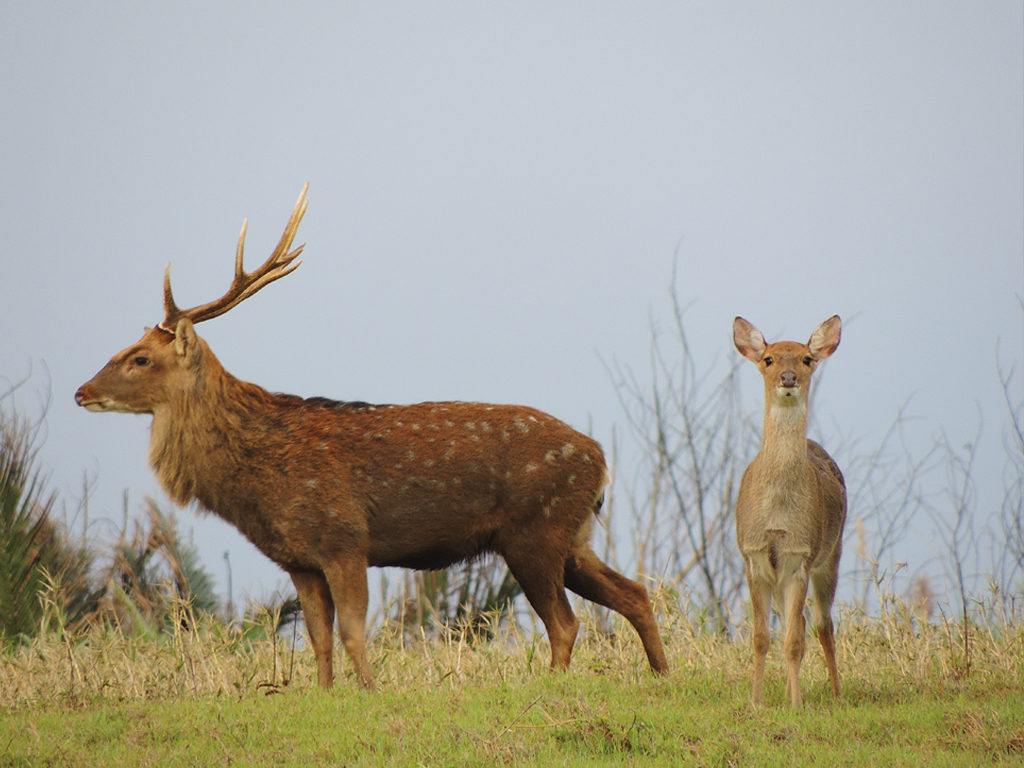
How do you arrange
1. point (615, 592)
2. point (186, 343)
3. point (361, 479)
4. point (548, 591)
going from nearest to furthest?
point (361, 479) < point (548, 591) < point (186, 343) < point (615, 592)

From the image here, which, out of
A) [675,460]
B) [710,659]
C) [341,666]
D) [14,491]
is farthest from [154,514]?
[710,659]

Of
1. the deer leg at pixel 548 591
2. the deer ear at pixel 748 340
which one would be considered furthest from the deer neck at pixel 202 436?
the deer ear at pixel 748 340

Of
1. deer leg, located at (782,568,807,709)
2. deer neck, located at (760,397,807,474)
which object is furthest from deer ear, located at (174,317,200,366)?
deer leg, located at (782,568,807,709)

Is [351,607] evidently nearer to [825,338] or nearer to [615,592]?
[615,592]

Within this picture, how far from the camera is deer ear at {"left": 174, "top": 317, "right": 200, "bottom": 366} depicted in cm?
852

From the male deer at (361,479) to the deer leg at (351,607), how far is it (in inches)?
0.4

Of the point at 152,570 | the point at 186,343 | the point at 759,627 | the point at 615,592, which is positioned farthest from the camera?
the point at 152,570

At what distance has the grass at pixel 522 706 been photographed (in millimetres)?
6066

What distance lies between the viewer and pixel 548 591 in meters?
8.44

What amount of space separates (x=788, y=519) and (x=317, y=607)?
3178 millimetres

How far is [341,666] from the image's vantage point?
9.22 meters

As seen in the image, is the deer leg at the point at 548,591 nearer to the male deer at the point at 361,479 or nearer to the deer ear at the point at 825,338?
the male deer at the point at 361,479

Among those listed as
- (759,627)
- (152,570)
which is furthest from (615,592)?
(152,570)

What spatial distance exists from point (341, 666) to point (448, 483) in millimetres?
1820
